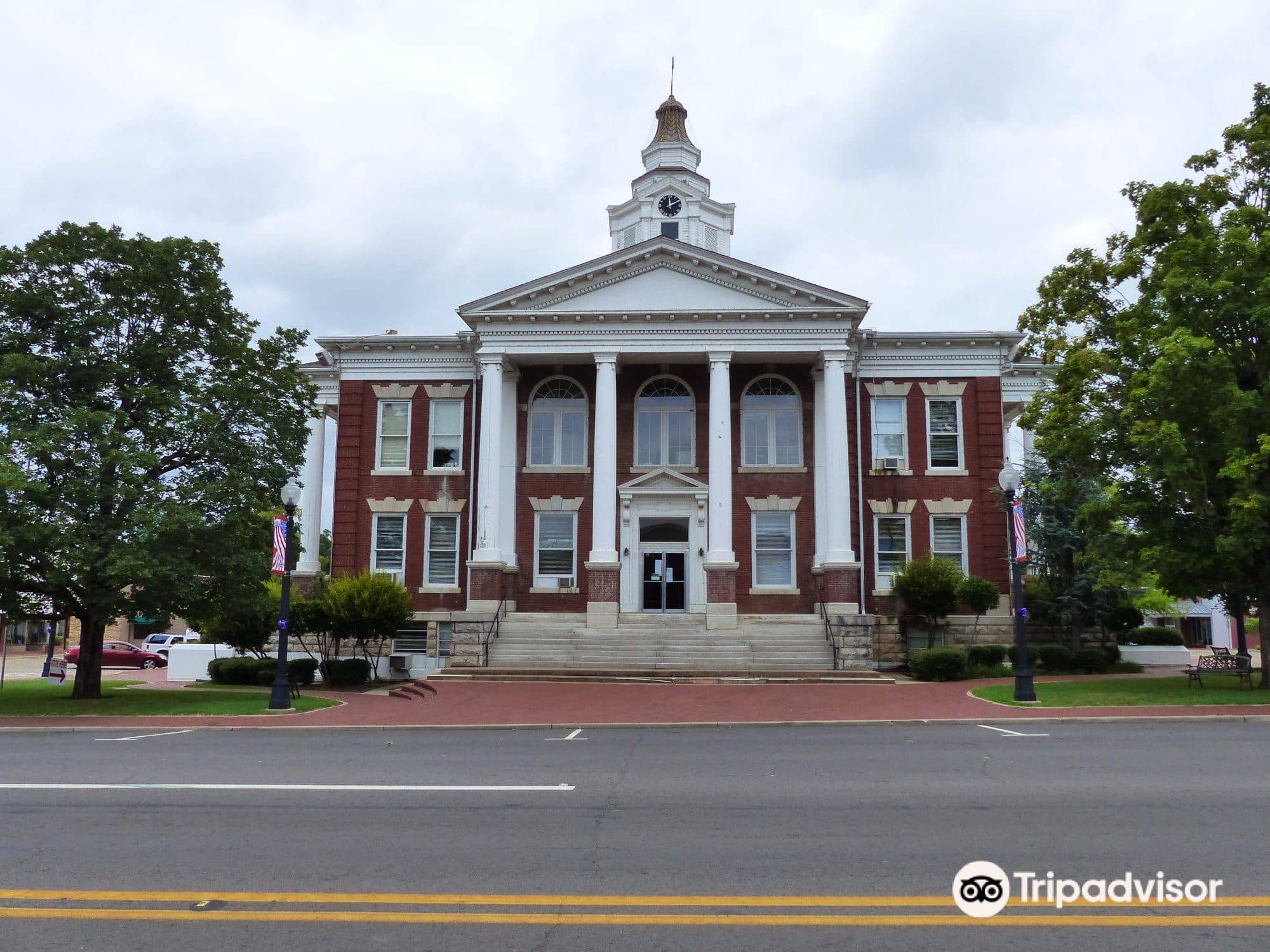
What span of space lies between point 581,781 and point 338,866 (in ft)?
12.8

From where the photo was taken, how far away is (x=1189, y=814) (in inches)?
324

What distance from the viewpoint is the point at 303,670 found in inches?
1075

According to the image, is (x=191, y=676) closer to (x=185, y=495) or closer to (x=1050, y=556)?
(x=185, y=495)

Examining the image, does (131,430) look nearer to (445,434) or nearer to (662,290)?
(445,434)

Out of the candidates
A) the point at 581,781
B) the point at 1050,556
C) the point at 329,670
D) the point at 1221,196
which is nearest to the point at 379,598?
the point at 329,670

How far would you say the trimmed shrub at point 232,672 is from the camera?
28.4 metres

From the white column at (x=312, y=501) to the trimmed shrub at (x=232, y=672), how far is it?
4.67 metres

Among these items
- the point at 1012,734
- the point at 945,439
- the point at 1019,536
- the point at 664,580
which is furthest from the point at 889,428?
the point at 1012,734

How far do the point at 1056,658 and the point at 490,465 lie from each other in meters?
17.6

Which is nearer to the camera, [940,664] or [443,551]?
[940,664]

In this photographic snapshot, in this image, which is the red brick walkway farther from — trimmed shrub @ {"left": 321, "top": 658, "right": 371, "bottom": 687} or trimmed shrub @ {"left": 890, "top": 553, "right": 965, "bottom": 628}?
trimmed shrub @ {"left": 890, "top": 553, "right": 965, "bottom": 628}

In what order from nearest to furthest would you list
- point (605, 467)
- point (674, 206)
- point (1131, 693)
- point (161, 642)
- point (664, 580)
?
point (1131, 693) → point (605, 467) → point (664, 580) → point (674, 206) → point (161, 642)

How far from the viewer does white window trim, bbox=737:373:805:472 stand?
31781 mm

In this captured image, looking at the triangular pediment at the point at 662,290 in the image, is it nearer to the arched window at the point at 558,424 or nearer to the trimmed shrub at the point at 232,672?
the arched window at the point at 558,424
